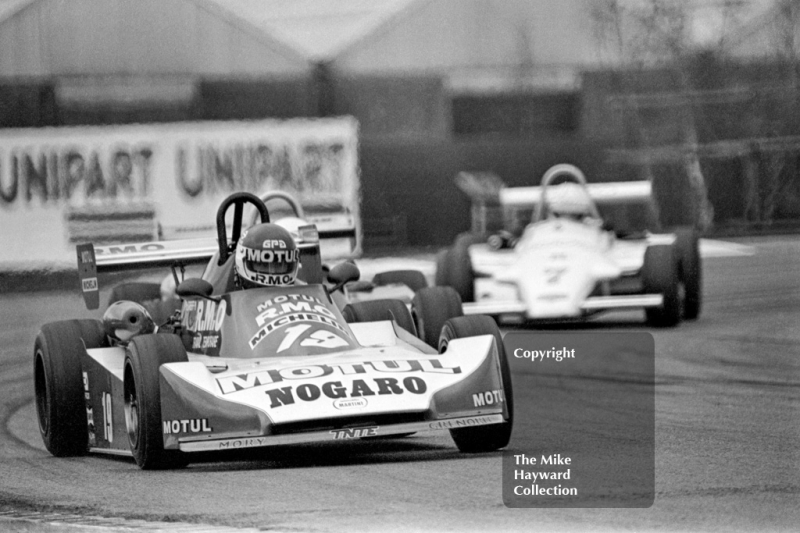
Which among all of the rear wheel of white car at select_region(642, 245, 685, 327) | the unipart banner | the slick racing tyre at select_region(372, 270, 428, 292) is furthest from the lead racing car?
the unipart banner

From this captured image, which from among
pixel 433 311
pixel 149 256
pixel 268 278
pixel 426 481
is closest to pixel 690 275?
pixel 433 311

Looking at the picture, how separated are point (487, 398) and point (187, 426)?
1.19 meters

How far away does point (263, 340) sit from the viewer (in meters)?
7.18

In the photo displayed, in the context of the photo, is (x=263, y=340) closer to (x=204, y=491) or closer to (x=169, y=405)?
(x=169, y=405)

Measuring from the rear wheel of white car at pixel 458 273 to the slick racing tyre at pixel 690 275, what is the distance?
1716 millimetres

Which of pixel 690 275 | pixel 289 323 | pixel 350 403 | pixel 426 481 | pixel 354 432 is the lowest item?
pixel 690 275

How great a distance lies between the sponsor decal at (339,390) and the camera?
6.38 metres

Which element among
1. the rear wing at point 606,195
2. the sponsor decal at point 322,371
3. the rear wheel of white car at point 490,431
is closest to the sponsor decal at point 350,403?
the sponsor decal at point 322,371

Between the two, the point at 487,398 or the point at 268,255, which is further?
the point at 268,255

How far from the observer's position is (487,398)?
21.9 ft

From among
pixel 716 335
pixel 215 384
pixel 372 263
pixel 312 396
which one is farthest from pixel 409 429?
pixel 372 263

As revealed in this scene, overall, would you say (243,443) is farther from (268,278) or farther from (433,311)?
(433,311)

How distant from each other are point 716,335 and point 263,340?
5.87 meters

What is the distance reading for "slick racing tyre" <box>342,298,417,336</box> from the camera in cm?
807
